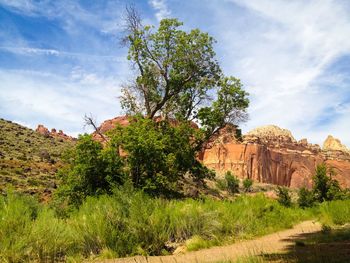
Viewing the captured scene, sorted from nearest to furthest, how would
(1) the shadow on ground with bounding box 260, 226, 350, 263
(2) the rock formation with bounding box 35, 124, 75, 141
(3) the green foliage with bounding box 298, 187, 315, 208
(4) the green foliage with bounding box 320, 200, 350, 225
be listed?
(1) the shadow on ground with bounding box 260, 226, 350, 263 → (4) the green foliage with bounding box 320, 200, 350, 225 → (3) the green foliage with bounding box 298, 187, 315, 208 → (2) the rock formation with bounding box 35, 124, 75, 141

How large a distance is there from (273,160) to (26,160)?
9960cm

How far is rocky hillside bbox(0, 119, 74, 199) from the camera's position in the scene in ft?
109

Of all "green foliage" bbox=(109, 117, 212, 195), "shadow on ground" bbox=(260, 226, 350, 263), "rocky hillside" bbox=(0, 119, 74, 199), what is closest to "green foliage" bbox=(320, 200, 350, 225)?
"shadow on ground" bbox=(260, 226, 350, 263)

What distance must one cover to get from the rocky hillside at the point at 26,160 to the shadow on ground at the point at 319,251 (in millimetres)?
24206

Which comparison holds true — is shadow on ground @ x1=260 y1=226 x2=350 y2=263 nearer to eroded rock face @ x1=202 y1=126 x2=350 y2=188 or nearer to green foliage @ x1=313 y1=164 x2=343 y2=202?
green foliage @ x1=313 y1=164 x2=343 y2=202

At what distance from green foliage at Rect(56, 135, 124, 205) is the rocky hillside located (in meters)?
13.7

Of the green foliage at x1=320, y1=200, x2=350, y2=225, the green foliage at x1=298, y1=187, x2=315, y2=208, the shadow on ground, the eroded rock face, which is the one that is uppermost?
the eroded rock face

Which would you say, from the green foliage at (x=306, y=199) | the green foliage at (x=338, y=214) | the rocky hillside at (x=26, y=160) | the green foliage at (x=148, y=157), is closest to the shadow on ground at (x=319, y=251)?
the green foliage at (x=338, y=214)

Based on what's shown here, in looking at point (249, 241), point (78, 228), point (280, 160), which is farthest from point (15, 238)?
point (280, 160)

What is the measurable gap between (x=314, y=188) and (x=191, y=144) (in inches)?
634

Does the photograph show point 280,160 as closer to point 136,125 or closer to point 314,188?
point 314,188

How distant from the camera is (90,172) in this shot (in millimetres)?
17125

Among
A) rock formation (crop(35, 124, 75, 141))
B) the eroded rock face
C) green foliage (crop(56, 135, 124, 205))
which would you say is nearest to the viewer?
green foliage (crop(56, 135, 124, 205))

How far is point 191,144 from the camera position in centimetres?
2316
